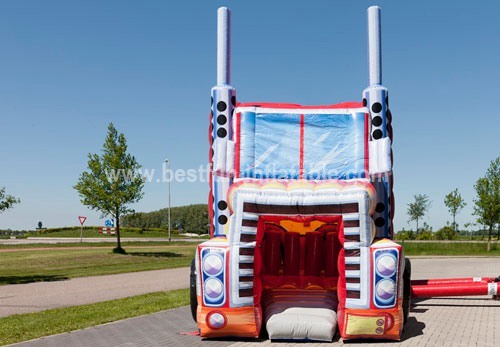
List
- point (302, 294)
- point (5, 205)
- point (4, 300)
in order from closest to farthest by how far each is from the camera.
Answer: point (302, 294) → point (4, 300) → point (5, 205)

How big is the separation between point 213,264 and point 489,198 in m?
34.9

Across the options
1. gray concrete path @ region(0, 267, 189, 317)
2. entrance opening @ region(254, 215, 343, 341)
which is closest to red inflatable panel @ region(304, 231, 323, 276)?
entrance opening @ region(254, 215, 343, 341)

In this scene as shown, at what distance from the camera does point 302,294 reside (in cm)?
944

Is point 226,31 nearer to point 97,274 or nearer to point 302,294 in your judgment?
point 302,294

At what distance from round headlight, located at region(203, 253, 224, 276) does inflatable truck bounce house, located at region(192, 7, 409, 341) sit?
20mm

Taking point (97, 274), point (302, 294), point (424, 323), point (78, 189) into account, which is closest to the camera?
point (302, 294)

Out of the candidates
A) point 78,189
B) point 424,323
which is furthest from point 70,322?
point 78,189

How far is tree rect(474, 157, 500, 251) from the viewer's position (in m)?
38.7

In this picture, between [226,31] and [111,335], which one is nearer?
[111,335]

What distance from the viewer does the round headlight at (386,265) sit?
26.0 feet

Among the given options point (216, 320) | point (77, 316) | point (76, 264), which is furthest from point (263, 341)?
point (76, 264)

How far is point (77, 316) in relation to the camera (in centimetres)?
1050

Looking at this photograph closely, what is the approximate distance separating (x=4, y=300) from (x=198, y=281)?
7393 mm

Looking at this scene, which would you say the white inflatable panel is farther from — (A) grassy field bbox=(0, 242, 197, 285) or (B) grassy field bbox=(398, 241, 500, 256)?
(B) grassy field bbox=(398, 241, 500, 256)
